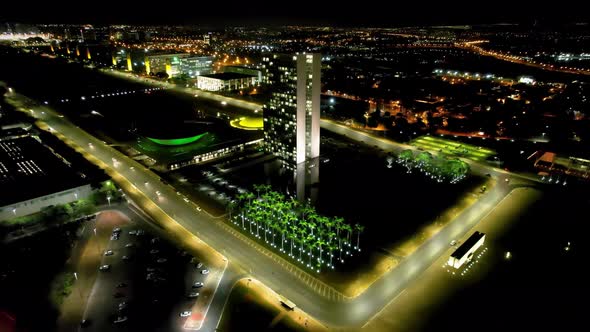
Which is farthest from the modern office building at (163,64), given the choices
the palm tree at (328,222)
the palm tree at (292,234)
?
the palm tree at (328,222)

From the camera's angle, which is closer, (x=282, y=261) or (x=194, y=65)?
(x=282, y=261)

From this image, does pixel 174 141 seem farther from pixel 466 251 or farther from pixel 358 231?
pixel 466 251

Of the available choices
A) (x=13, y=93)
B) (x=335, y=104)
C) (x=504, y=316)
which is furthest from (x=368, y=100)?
(x=13, y=93)

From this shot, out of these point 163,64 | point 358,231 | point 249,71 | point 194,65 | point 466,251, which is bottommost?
point 358,231

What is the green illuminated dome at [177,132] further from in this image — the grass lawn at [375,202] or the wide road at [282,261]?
the grass lawn at [375,202]

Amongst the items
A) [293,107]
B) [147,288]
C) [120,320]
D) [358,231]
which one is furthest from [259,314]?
[293,107]

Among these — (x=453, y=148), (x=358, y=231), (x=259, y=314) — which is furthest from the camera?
(x=453, y=148)

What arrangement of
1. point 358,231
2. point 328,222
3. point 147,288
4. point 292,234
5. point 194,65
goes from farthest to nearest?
point 194,65 → point 358,231 → point 328,222 → point 292,234 → point 147,288
